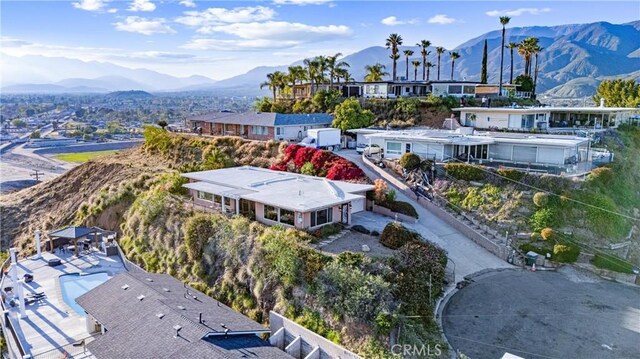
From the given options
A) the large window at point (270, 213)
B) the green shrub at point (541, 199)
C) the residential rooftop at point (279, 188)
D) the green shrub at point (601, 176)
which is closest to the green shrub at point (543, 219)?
the green shrub at point (541, 199)

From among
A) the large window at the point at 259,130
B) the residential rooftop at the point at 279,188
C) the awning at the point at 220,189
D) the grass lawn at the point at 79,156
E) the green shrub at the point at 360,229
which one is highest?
the large window at the point at 259,130

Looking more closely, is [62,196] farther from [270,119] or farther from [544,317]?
[544,317]

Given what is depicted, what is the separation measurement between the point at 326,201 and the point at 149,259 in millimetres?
13729

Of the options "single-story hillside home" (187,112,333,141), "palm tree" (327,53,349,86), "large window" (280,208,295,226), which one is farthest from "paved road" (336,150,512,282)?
"palm tree" (327,53,349,86)

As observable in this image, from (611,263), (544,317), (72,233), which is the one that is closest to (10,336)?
(72,233)

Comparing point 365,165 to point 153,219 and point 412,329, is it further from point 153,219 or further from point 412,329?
point 412,329

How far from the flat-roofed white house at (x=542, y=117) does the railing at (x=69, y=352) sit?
38.9 meters

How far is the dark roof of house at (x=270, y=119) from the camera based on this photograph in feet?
159

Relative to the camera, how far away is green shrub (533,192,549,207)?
1145 inches

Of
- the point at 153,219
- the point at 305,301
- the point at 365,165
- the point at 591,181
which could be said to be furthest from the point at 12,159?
the point at 591,181

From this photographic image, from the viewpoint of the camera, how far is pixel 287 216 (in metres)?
26.6

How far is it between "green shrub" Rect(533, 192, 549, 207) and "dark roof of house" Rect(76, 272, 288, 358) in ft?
64.2

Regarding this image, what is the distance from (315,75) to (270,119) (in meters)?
18.7

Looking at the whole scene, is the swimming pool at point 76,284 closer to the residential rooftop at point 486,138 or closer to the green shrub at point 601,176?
the residential rooftop at point 486,138
